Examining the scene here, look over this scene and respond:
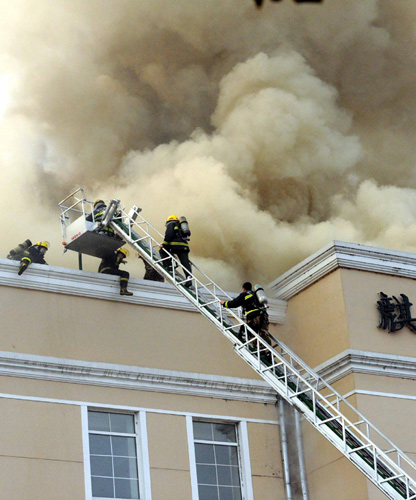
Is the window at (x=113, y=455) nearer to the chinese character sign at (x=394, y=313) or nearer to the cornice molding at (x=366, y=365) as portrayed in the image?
the cornice molding at (x=366, y=365)

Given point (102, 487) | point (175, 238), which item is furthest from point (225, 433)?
point (175, 238)


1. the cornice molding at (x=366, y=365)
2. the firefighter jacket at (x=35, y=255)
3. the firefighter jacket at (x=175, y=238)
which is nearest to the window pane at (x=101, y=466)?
the firefighter jacket at (x=175, y=238)

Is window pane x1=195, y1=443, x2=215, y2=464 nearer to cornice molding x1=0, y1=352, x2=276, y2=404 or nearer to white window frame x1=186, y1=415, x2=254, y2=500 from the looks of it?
white window frame x1=186, y1=415, x2=254, y2=500

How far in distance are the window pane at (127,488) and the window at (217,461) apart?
112 cm

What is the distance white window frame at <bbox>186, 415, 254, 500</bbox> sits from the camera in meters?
11.8

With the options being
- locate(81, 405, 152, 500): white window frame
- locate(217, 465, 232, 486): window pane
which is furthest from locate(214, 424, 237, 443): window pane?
locate(81, 405, 152, 500): white window frame

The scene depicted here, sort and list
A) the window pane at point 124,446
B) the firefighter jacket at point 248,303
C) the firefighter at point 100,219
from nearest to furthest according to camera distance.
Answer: the firefighter jacket at point 248,303 → the window pane at point 124,446 → the firefighter at point 100,219

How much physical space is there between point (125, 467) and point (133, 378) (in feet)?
4.67

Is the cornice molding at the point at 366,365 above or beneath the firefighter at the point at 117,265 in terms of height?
beneath

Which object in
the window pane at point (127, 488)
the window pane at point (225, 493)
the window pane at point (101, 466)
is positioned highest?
the window pane at point (101, 466)

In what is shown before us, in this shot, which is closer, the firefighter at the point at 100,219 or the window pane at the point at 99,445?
the window pane at the point at 99,445

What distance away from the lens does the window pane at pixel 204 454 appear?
1217cm

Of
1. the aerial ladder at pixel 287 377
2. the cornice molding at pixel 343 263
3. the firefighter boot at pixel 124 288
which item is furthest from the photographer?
the cornice molding at pixel 343 263

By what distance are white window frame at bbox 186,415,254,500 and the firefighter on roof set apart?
370cm
